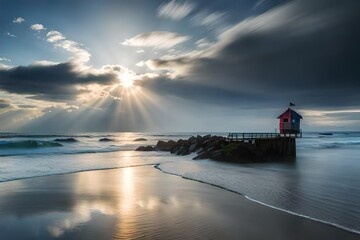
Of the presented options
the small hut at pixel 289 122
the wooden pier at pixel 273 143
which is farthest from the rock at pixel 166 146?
the small hut at pixel 289 122

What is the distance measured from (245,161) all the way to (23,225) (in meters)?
23.5

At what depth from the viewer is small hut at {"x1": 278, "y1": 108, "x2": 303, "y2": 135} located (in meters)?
39.7

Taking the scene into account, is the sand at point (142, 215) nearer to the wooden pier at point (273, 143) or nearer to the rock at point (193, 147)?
the wooden pier at point (273, 143)

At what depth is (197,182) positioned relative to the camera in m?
16.4

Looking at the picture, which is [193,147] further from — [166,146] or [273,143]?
[273,143]

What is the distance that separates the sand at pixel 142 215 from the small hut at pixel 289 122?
29143 millimetres

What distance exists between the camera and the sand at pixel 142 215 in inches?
295

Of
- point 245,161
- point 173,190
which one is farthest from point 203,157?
point 173,190

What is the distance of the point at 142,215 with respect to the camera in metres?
9.36

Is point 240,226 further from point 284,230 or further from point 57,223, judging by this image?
point 57,223

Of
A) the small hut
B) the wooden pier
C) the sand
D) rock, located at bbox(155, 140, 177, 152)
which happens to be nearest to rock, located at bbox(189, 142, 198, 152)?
the wooden pier

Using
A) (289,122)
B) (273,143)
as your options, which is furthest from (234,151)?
(289,122)

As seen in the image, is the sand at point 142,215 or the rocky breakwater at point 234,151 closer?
the sand at point 142,215

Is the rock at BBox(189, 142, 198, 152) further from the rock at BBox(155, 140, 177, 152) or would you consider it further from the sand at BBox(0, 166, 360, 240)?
the sand at BBox(0, 166, 360, 240)
